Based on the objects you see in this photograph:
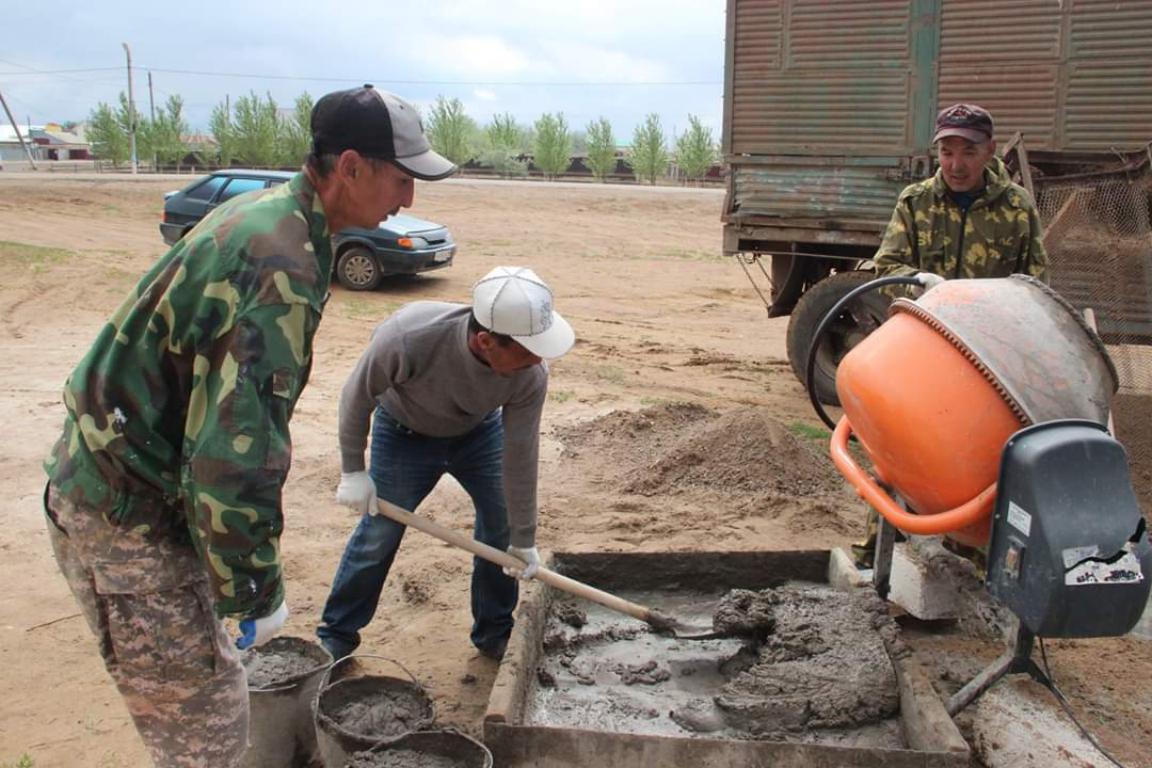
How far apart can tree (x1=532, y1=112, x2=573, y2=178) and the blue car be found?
98.6 ft

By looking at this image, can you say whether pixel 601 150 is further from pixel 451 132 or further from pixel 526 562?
pixel 526 562

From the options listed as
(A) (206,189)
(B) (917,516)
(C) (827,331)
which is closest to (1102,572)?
(B) (917,516)

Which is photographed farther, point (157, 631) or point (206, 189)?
point (206, 189)

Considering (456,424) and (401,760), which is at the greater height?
(456,424)

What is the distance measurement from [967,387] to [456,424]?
1623 mm

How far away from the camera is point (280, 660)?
327 cm

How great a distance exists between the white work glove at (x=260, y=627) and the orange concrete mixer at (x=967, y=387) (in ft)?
4.81

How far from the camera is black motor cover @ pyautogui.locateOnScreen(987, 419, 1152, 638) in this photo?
7.64 feet

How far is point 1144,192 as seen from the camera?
5988 mm

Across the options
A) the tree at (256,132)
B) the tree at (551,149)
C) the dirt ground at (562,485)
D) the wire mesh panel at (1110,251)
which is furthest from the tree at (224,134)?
the wire mesh panel at (1110,251)

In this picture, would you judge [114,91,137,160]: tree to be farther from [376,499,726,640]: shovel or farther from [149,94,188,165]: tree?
[376,499,726,640]: shovel

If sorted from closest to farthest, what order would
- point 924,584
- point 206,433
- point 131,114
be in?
point 206,433 < point 924,584 < point 131,114

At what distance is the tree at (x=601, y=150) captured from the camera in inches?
1690

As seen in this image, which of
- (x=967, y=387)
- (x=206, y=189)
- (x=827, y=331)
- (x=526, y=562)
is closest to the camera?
(x=967, y=387)
